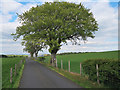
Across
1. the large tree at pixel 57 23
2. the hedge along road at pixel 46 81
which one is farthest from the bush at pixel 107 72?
the large tree at pixel 57 23

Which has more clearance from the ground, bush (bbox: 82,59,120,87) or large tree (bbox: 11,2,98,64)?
large tree (bbox: 11,2,98,64)

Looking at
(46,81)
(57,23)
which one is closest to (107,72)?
(46,81)

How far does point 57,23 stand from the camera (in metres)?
21.9

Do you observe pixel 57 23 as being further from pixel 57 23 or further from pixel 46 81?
pixel 46 81

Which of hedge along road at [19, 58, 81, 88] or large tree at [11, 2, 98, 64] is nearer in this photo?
hedge along road at [19, 58, 81, 88]

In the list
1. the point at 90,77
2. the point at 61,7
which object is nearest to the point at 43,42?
the point at 61,7

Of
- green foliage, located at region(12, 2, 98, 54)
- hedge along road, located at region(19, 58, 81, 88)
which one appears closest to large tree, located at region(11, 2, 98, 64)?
green foliage, located at region(12, 2, 98, 54)

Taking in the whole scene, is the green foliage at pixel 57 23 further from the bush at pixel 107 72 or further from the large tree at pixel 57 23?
the bush at pixel 107 72

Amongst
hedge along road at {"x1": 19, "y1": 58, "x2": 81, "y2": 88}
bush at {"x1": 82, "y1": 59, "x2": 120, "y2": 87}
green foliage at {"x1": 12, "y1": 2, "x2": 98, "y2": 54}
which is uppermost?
green foliage at {"x1": 12, "y1": 2, "x2": 98, "y2": 54}

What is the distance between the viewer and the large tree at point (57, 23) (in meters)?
22.3

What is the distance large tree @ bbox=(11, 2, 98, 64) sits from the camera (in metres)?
22.3

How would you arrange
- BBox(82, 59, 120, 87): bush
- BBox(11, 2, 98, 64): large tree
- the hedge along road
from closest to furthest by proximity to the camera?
1. BBox(82, 59, 120, 87): bush
2. the hedge along road
3. BBox(11, 2, 98, 64): large tree

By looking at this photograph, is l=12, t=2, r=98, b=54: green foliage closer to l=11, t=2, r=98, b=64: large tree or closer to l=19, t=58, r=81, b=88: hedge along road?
l=11, t=2, r=98, b=64: large tree

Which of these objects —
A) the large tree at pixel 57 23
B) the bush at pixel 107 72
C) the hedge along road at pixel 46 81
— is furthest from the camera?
the large tree at pixel 57 23
